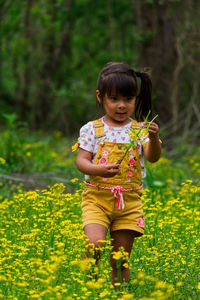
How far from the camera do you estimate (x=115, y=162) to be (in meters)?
3.53

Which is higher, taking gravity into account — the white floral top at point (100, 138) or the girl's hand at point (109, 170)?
the white floral top at point (100, 138)

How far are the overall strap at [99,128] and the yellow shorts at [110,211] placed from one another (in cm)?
38

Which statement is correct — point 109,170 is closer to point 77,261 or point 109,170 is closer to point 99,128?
point 99,128

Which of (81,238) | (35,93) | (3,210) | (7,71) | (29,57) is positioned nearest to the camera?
(81,238)

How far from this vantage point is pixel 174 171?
27.0 feet

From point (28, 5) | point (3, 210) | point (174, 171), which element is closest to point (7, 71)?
point (28, 5)

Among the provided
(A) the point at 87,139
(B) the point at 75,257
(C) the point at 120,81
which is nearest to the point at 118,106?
(C) the point at 120,81

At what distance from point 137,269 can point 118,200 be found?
561 mm

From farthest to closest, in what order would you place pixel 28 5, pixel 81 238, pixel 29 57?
pixel 29 57 → pixel 28 5 → pixel 81 238

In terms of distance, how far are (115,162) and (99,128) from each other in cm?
33

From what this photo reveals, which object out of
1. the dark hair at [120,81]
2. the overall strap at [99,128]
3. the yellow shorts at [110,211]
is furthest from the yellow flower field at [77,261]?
the dark hair at [120,81]

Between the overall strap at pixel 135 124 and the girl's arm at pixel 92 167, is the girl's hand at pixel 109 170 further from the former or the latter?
the overall strap at pixel 135 124

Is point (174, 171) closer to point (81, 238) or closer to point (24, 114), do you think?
point (81, 238)

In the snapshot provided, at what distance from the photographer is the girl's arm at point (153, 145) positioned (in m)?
3.47
